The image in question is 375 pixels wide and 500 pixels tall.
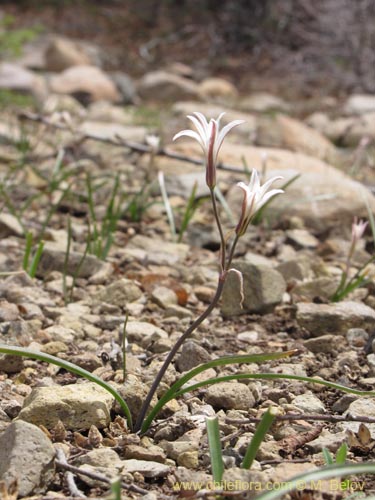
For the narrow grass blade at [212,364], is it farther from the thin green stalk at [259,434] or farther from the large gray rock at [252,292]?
the large gray rock at [252,292]

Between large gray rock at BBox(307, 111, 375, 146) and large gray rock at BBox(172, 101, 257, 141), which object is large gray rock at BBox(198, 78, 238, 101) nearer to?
large gray rock at BBox(172, 101, 257, 141)

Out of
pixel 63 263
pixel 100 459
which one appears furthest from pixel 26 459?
pixel 63 263

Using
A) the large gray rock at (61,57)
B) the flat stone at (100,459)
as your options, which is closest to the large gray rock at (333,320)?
the flat stone at (100,459)

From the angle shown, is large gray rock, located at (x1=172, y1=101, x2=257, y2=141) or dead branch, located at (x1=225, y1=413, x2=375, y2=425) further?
large gray rock, located at (x1=172, y1=101, x2=257, y2=141)

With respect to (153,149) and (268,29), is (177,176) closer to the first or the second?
(153,149)

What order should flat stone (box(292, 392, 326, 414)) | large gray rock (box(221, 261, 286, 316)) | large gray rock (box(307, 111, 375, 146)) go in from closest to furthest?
1. flat stone (box(292, 392, 326, 414))
2. large gray rock (box(221, 261, 286, 316))
3. large gray rock (box(307, 111, 375, 146))

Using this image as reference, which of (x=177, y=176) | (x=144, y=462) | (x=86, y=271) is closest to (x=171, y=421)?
(x=144, y=462)

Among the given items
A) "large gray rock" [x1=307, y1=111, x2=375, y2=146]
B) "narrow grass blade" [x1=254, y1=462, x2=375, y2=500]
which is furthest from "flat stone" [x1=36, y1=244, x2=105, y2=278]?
"large gray rock" [x1=307, y1=111, x2=375, y2=146]
